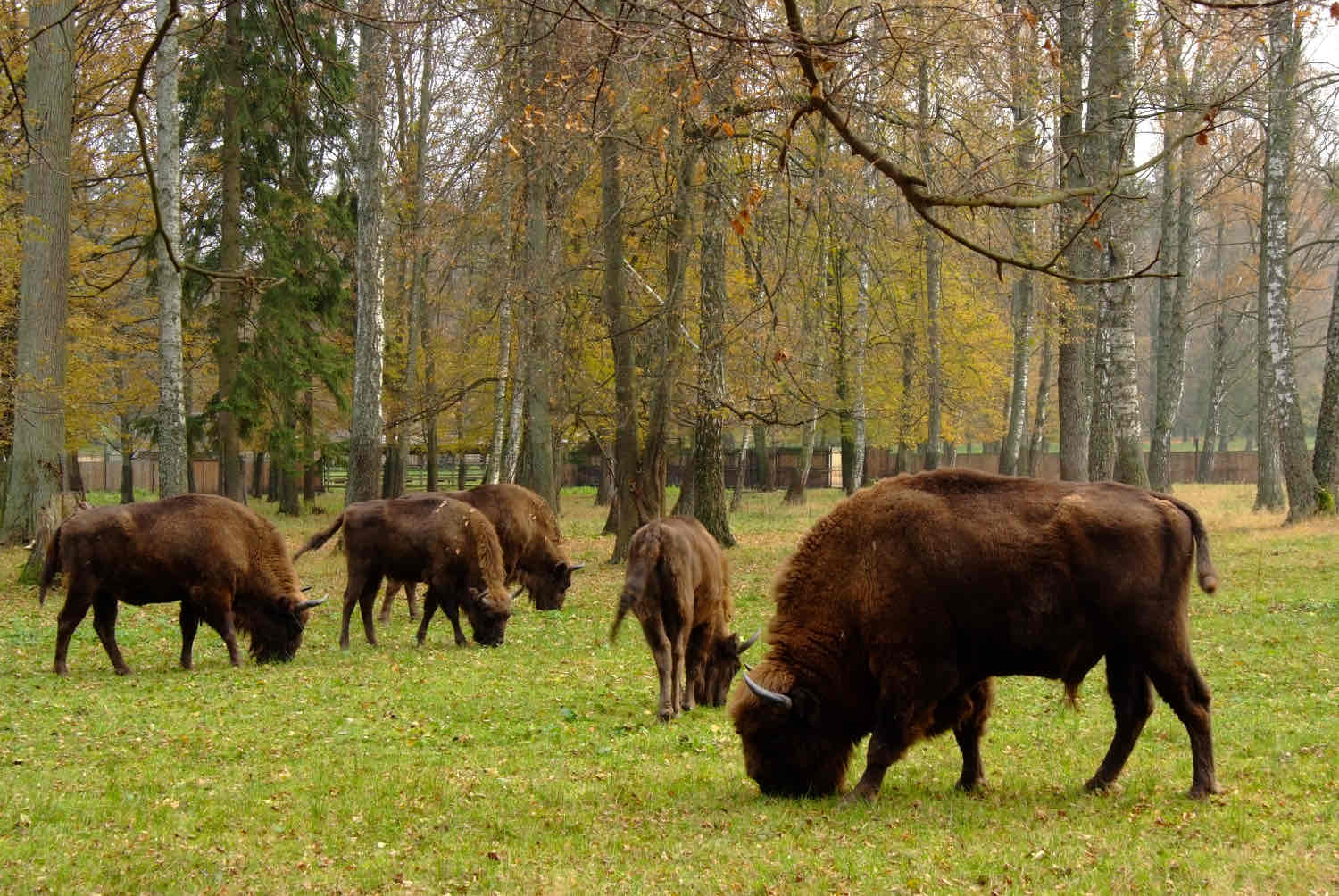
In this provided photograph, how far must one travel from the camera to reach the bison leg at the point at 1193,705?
23.7 feet

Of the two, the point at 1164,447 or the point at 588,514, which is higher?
the point at 1164,447

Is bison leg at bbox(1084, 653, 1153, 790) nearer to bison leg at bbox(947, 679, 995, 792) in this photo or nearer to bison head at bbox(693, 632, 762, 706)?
bison leg at bbox(947, 679, 995, 792)

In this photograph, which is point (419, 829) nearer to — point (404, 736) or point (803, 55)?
point (404, 736)

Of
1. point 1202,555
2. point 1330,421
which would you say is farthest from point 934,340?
point 1202,555

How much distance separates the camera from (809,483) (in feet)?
205

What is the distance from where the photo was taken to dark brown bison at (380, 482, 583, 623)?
18.0 metres

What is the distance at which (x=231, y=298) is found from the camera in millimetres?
30875

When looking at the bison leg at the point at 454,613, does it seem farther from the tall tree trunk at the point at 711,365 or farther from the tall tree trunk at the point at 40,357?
the tall tree trunk at the point at 40,357

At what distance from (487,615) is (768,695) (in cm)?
777

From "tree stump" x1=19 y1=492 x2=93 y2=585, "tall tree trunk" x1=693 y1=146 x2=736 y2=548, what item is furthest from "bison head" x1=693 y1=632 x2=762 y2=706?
Result: "tree stump" x1=19 y1=492 x2=93 y2=585

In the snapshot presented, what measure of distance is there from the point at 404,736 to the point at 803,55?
6775 mm

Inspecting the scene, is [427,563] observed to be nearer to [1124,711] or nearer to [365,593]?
[365,593]

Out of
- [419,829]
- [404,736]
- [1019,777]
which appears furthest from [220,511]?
[1019,777]

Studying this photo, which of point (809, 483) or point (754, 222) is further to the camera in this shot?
point (809, 483)
